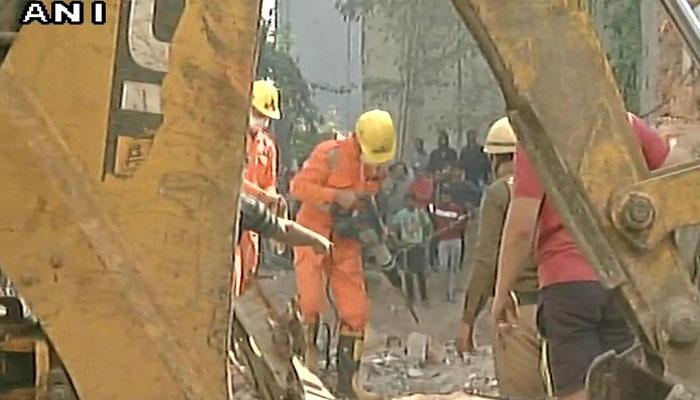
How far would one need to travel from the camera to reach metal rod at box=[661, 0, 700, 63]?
2.91 m

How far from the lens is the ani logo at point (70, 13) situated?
2.46 m

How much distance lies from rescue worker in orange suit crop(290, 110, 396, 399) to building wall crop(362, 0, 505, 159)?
9.62m

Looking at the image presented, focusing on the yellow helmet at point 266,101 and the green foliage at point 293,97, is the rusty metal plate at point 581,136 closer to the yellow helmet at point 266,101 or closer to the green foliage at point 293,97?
the yellow helmet at point 266,101

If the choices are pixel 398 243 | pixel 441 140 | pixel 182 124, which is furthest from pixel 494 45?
pixel 441 140

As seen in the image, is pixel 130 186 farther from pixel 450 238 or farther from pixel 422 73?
pixel 422 73

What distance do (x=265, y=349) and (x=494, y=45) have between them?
219 centimetres

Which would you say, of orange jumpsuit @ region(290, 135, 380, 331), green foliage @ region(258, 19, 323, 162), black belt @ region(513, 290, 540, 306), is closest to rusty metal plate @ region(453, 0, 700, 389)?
black belt @ region(513, 290, 540, 306)

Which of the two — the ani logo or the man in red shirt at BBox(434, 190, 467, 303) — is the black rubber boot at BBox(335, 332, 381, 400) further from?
the man in red shirt at BBox(434, 190, 467, 303)

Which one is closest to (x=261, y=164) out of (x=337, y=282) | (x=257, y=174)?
(x=257, y=174)

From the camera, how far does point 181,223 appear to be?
2498 millimetres

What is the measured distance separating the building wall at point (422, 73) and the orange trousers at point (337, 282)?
9818mm

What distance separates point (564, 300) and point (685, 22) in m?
1.98

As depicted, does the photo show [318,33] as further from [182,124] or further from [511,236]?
[182,124]

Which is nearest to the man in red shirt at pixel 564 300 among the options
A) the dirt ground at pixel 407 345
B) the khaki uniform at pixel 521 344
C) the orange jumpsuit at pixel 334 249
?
the khaki uniform at pixel 521 344
